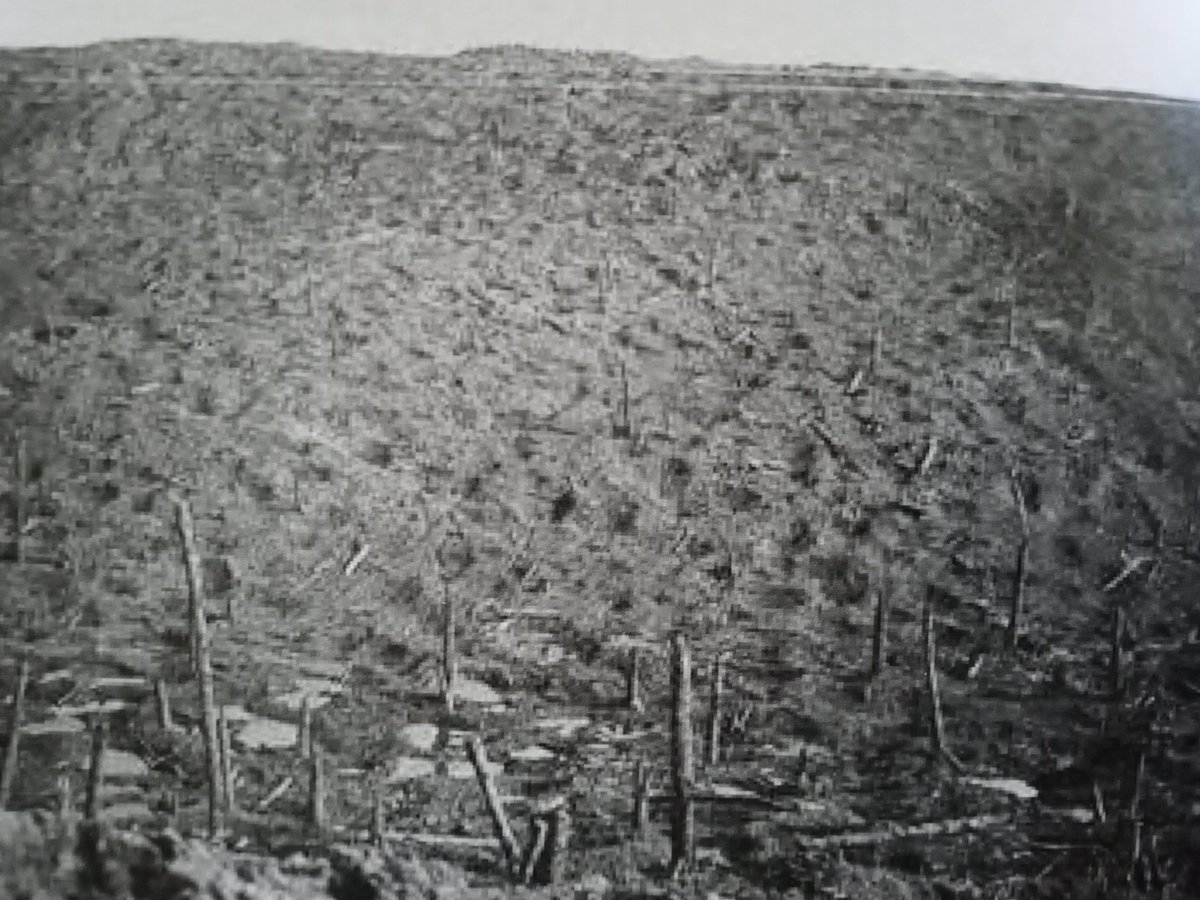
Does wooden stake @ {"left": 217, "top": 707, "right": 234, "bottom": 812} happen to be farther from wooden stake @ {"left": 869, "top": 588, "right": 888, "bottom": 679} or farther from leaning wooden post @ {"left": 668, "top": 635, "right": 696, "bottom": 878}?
wooden stake @ {"left": 869, "top": 588, "right": 888, "bottom": 679}

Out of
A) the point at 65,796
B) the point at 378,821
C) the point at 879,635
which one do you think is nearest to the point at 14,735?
the point at 65,796

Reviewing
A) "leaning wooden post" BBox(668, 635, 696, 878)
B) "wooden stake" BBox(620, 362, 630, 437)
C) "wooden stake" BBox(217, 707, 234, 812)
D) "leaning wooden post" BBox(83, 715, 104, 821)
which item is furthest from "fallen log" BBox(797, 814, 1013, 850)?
"leaning wooden post" BBox(83, 715, 104, 821)

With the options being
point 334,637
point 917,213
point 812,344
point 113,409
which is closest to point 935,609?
point 812,344

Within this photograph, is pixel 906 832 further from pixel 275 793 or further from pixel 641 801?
pixel 275 793

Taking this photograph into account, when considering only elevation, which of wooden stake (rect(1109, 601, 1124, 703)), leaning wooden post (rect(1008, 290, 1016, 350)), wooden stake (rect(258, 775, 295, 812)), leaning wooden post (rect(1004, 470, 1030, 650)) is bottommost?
wooden stake (rect(258, 775, 295, 812))

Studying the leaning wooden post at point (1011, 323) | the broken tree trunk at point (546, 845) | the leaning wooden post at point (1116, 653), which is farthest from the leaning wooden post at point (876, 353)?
the broken tree trunk at point (546, 845)

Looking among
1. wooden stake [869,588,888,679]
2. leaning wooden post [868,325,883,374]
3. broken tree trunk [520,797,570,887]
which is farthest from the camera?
leaning wooden post [868,325,883,374]
